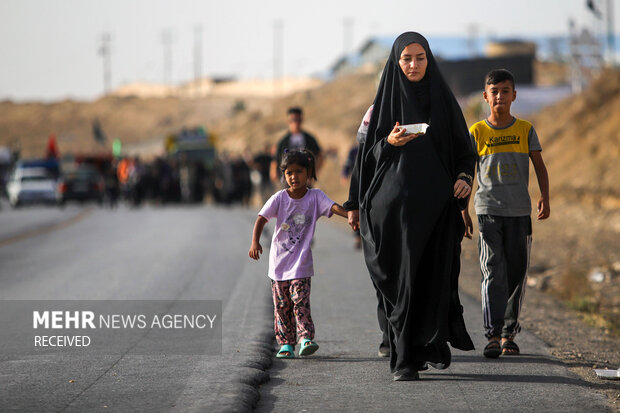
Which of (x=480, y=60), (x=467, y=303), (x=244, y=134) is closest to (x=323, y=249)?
(x=467, y=303)

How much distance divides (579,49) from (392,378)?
3597cm

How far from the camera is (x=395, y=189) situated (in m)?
6.25

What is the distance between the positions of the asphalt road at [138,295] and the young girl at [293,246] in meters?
0.31

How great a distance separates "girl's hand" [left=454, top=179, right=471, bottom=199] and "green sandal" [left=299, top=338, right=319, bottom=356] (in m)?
1.46

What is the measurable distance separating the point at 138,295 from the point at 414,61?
542cm

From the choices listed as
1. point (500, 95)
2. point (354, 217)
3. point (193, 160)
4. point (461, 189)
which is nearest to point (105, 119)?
point (193, 160)

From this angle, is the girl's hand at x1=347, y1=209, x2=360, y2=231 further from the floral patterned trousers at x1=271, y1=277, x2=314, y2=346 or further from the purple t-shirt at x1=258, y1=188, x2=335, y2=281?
the floral patterned trousers at x1=271, y1=277, x2=314, y2=346

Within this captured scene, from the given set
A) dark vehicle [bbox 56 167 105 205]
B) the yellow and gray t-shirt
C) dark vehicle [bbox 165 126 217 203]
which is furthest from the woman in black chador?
dark vehicle [bbox 56 167 105 205]

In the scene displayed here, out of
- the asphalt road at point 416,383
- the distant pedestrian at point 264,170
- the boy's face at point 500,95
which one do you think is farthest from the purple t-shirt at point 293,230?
the distant pedestrian at point 264,170

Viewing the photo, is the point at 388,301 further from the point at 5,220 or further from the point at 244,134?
the point at 244,134

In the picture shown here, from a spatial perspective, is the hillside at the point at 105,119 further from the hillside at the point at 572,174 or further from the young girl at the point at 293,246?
the young girl at the point at 293,246

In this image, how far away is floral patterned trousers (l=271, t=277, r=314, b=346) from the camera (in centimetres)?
698

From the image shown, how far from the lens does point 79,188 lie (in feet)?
132

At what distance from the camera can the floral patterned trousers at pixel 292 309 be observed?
6984mm
